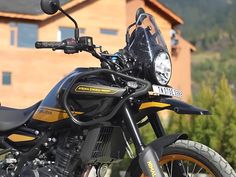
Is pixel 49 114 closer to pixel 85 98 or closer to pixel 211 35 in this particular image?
pixel 85 98

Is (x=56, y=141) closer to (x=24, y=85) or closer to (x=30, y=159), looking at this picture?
(x=30, y=159)

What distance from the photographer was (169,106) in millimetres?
4324

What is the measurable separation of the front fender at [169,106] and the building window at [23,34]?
70.8 feet

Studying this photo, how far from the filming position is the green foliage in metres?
9.93

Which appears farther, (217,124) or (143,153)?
(217,124)

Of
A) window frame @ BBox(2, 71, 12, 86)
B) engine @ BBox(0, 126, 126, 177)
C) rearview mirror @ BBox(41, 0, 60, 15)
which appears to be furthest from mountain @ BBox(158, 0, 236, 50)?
rearview mirror @ BBox(41, 0, 60, 15)

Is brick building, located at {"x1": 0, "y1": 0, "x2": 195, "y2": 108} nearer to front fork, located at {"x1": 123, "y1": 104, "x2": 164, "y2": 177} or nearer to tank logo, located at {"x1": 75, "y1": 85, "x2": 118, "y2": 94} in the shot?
tank logo, located at {"x1": 75, "y1": 85, "x2": 118, "y2": 94}

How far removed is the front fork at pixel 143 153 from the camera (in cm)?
418

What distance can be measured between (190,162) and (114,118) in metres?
0.63

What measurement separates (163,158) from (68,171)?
27.4 inches

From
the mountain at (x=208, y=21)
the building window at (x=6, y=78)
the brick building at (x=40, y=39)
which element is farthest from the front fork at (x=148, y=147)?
the mountain at (x=208, y=21)

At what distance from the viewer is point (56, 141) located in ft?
15.3

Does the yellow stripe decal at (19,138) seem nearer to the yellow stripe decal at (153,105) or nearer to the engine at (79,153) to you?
the engine at (79,153)

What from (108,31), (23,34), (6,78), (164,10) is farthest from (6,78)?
(164,10)
